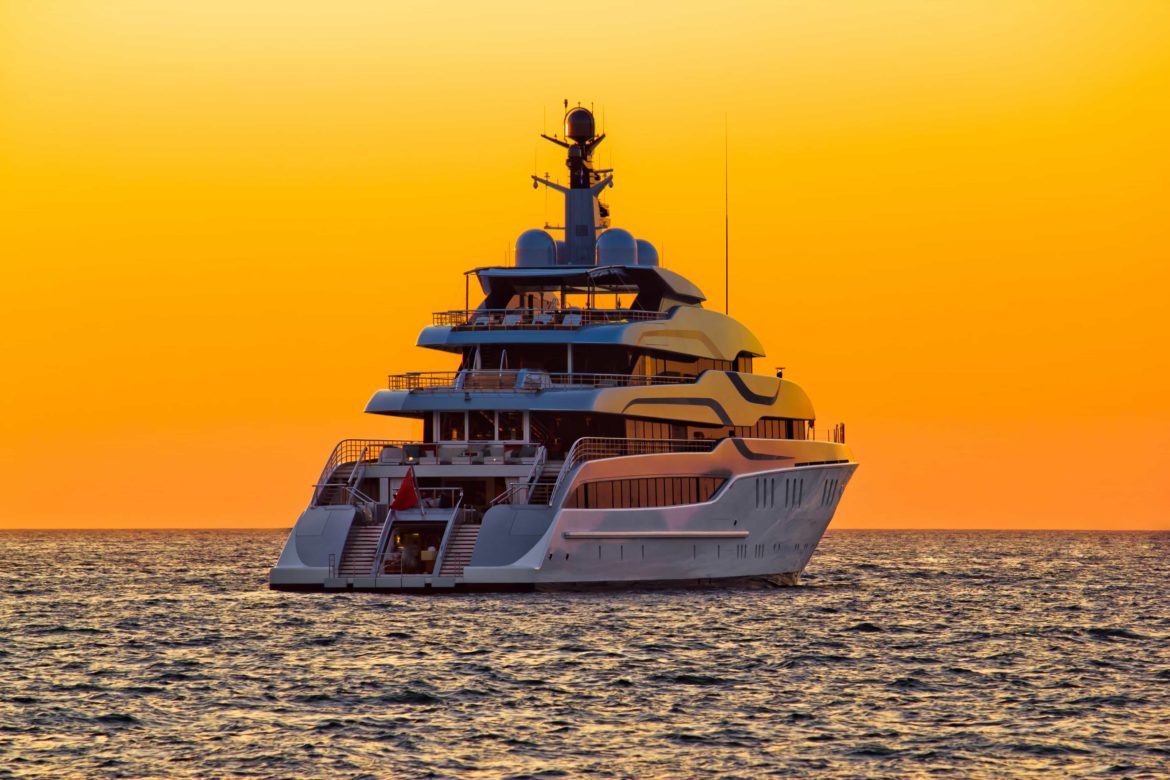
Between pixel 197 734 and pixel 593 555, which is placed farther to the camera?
pixel 593 555

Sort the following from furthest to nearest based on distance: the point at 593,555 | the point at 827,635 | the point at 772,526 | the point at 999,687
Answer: the point at 772,526, the point at 593,555, the point at 827,635, the point at 999,687

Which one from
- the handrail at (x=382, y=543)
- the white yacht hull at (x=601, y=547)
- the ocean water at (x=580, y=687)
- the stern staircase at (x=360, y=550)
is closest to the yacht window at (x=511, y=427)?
the ocean water at (x=580, y=687)

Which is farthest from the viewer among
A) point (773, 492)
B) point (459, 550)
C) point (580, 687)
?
point (773, 492)

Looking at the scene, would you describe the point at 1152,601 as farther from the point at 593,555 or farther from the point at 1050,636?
the point at 593,555

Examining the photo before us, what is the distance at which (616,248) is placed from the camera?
7006cm

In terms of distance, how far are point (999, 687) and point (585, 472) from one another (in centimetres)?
1727

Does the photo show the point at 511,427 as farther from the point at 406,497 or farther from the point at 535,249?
the point at 535,249

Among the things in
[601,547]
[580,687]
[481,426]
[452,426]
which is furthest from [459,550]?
[580,687]

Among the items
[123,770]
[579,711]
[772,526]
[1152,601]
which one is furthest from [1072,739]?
[1152,601]

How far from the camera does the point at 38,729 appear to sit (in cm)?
3294

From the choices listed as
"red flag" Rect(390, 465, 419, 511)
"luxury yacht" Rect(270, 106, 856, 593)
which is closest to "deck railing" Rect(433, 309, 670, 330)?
"luxury yacht" Rect(270, 106, 856, 593)

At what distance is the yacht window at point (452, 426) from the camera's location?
60.8 metres

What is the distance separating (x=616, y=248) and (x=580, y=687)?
34.3 metres

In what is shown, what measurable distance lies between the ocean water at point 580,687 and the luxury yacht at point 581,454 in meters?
1.42
